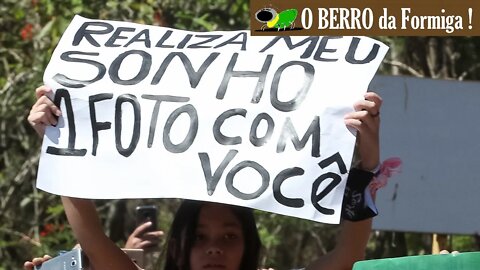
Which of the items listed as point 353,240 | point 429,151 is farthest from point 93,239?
point 429,151

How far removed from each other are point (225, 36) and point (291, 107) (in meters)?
0.40

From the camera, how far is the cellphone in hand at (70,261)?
3877mm

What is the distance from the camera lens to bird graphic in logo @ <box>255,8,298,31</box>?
4215mm

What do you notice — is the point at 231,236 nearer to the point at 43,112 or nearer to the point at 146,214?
the point at 43,112

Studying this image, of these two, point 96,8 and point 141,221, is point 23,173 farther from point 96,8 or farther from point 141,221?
point 141,221

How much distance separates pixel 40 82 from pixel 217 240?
3.24 m

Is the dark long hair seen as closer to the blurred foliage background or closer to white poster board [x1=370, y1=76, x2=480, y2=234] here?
white poster board [x1=370, y1=76, x2=480, y2=234]

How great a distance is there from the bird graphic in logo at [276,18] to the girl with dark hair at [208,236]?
54cm

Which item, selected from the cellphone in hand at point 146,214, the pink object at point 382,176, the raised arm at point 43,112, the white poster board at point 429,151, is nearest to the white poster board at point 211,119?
the raised arm at point 43,112

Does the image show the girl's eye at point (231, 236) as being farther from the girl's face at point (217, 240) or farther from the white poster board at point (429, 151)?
the white poster board at point (429, 151)

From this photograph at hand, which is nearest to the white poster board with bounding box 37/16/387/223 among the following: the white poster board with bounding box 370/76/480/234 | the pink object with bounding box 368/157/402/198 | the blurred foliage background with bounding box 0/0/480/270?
the pink object with bounding box 368/157/402/198

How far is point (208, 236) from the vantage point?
399 cm

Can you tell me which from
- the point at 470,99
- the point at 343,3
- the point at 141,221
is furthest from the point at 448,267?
the point at 470,99

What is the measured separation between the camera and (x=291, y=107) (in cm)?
386
